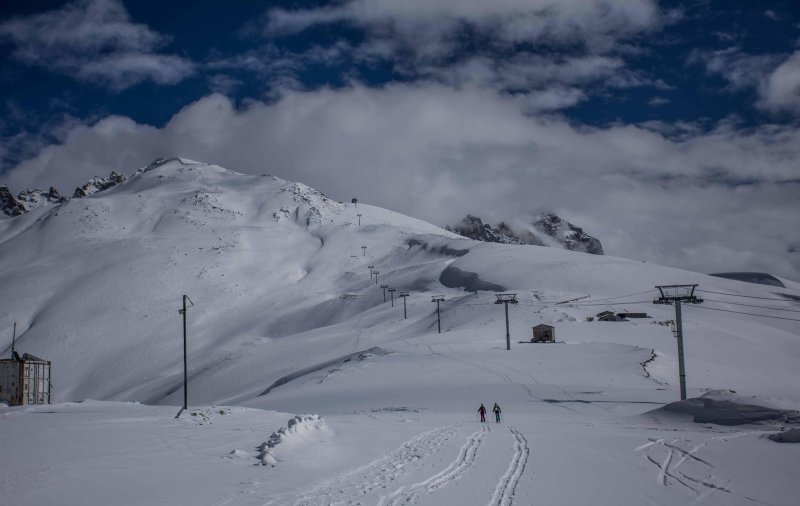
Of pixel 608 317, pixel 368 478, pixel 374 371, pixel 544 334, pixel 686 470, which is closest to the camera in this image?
pixel 368 478

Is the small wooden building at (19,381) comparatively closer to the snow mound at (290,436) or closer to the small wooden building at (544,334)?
the snow mound at (290,436)

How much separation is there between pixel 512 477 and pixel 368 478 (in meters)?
3.66

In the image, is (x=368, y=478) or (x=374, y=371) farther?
(x=374, y=371)

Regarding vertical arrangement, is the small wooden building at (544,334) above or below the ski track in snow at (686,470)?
above

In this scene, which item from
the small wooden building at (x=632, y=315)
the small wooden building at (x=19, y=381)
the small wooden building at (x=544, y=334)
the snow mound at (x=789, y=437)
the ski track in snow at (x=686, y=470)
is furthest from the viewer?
the small wooden building at (x=632, y=315)

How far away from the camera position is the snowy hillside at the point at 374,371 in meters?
Answer: 14.9

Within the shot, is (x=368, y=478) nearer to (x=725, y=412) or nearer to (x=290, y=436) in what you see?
(x=290, y=436)

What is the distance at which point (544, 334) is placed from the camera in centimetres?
6819

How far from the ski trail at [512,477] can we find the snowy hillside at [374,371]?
0.37 ft

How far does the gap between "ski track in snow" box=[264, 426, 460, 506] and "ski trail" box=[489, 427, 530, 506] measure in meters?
1.48

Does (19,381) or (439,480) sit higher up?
(439,480)

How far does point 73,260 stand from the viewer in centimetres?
15788

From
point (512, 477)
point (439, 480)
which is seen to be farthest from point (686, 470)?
point (439, 480)

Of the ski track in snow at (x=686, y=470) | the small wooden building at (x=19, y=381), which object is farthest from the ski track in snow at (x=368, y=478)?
the small wooden building at (x=19, y=381)
